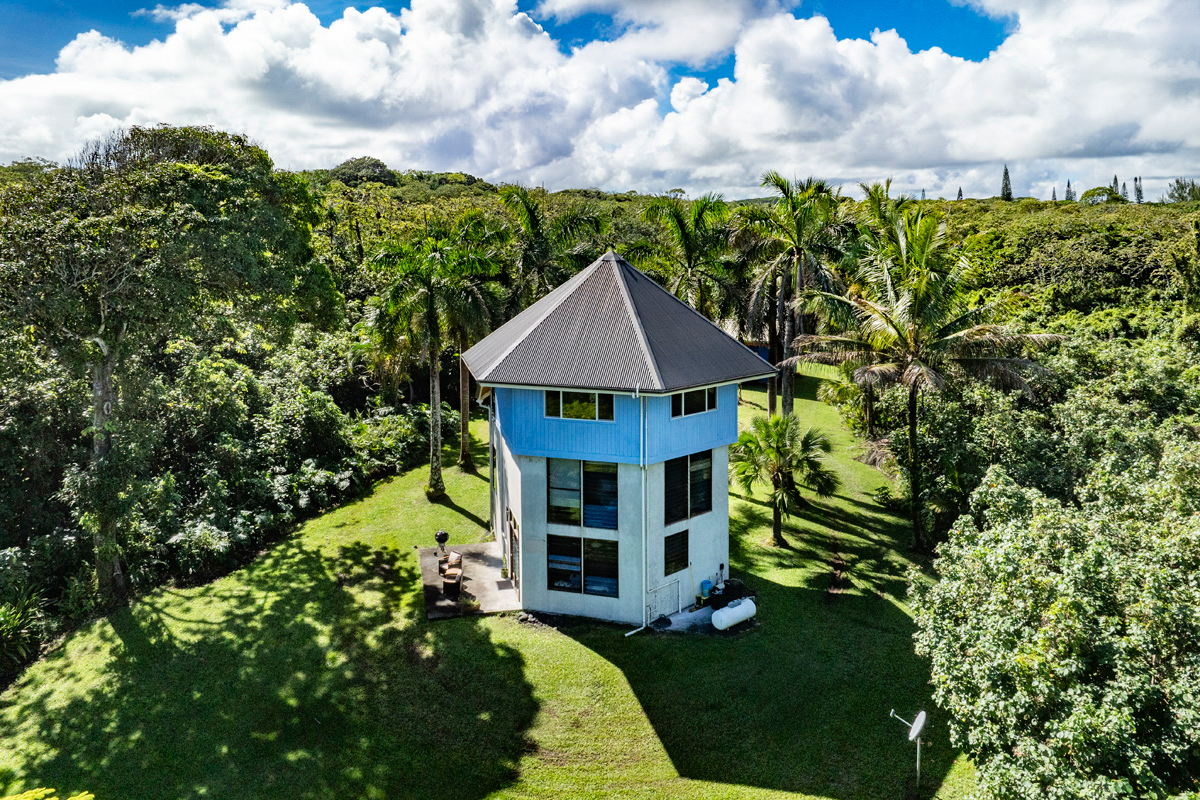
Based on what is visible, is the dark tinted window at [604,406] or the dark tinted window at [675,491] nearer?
the dark tinted window at [604,406]

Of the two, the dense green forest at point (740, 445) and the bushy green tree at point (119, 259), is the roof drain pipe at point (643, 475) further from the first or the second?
the bushy green tree at point (119, 259)

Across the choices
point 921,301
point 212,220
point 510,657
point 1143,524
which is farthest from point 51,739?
point 921,301

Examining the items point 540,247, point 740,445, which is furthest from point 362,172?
point 740,445

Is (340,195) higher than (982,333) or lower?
higher

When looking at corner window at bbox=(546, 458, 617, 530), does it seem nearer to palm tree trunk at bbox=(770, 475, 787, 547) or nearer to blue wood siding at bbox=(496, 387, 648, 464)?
blue wood siding at bbox=(496, 387, 648, 464)

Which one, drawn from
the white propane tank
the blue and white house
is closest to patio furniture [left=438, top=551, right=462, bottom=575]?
the blue and white house

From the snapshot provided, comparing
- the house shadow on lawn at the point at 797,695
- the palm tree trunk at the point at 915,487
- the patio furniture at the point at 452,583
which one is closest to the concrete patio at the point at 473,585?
the patio furniture at the point at 452,583

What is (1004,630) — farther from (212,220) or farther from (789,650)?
(212,220)
